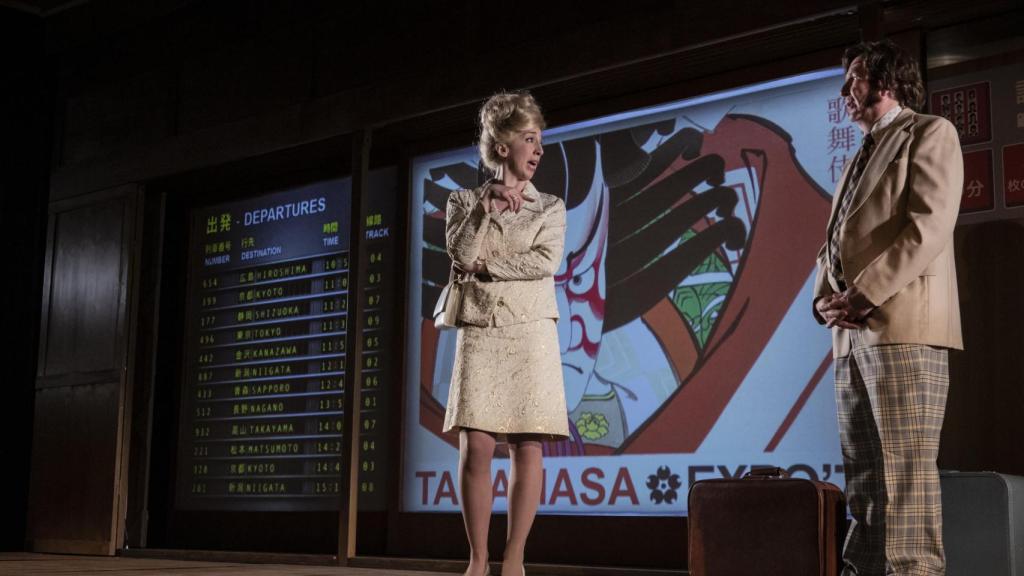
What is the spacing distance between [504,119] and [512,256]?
1.23 ft

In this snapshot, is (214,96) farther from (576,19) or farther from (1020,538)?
(1020,538)

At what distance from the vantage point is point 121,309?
6.01 meters

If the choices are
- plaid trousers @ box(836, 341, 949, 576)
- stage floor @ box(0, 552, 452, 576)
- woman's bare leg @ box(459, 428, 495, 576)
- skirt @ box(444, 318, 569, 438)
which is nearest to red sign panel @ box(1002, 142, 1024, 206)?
plaid trousers @ box(836, 341, 949, 576)

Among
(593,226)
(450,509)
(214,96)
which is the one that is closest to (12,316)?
(214,96)

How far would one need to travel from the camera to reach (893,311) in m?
2.68

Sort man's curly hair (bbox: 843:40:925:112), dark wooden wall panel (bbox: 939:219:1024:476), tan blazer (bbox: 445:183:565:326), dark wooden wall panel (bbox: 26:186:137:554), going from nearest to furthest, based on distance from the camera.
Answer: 1. man's curly hair (bbox: 843:40:925:112)
2. tan blazer (bbox: 445:183:565:326)
3. dark wooden wall panel (bbox: 939:219:1024:476)
4. dark wooden wall panel (bbox: 26:186:137:554)

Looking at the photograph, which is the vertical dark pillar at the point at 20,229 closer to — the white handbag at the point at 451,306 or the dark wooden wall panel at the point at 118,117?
the dark wooden wall panel at the point at 118,117

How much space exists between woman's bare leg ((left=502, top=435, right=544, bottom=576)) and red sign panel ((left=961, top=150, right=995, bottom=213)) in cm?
161

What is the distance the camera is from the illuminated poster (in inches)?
157

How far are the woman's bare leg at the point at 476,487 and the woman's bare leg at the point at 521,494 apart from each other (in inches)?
2.6

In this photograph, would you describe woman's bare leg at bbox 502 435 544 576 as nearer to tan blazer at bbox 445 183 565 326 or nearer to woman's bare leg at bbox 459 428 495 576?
woman's bare leg at bbox 459 428 495 576

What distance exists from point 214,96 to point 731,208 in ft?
9.66

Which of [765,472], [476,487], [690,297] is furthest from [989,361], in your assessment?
[476,487]

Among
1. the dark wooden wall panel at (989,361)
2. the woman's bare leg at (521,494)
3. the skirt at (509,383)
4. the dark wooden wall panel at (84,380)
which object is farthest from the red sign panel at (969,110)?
the dark wooden wall panel at (84,380)
